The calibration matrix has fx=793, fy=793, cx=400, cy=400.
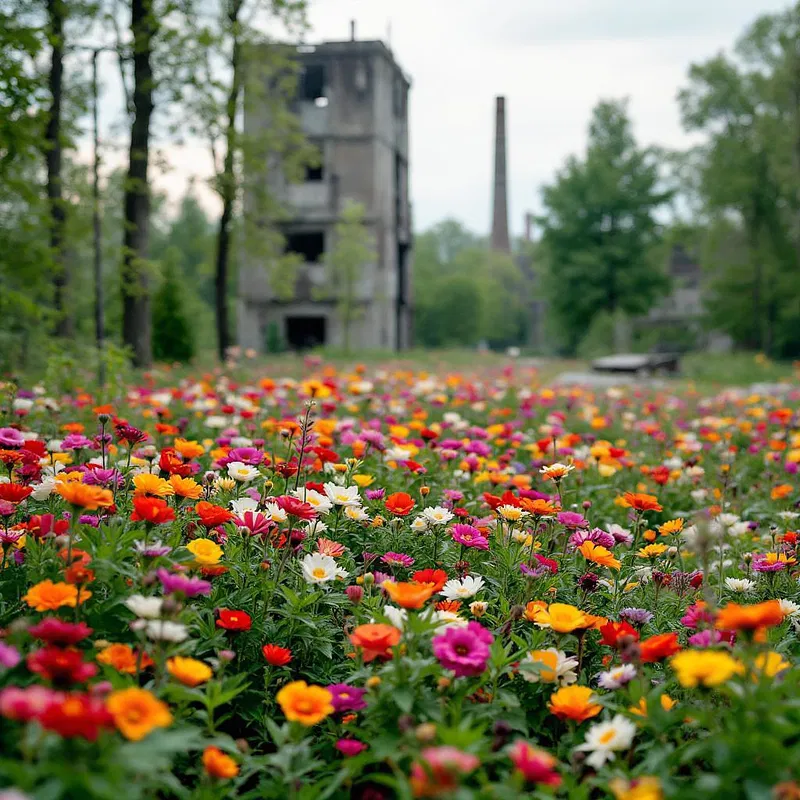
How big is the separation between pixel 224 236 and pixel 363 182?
10.9m

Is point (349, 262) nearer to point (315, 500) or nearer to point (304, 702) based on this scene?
point (315, 500)

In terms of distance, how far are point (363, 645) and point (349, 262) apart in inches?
943

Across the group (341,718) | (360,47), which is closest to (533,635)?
(341,718)

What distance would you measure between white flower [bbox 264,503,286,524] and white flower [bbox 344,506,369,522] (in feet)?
1.22

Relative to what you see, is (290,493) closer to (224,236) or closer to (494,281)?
(224,236)

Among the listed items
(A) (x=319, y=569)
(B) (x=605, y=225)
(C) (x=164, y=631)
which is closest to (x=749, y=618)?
(C) (x=164, y=631)

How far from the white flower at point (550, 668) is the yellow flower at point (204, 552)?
2.85 ft

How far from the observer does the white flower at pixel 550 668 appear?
205cm

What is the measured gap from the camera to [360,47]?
2736 centimetres

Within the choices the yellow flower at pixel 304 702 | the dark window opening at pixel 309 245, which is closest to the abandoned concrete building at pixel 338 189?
the dark window opening at pixel 309 245

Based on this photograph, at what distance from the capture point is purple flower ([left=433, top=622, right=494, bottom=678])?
1771 millimetres

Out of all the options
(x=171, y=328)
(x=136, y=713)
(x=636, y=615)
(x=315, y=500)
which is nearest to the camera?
(x=136, y=713)

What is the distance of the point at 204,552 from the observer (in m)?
2.14

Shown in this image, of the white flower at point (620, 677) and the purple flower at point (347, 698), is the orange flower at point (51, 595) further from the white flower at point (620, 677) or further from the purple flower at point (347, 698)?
the white flower at point (620, 677)
